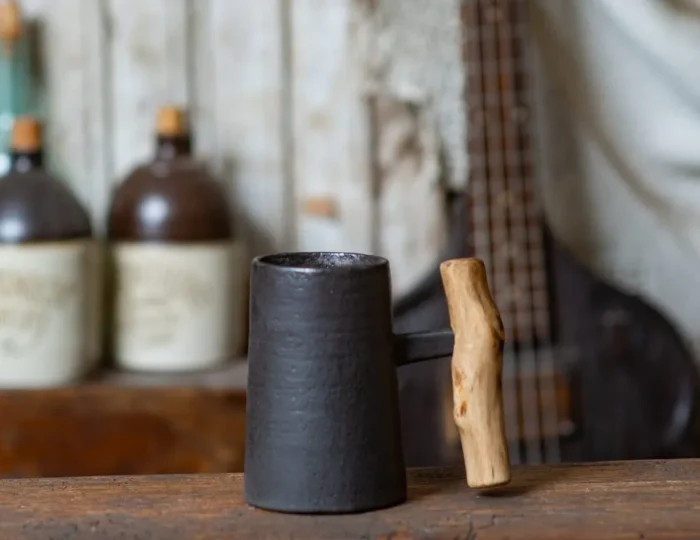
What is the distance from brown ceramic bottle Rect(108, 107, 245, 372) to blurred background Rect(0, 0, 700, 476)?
24 millimetres

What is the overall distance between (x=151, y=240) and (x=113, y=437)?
200mm

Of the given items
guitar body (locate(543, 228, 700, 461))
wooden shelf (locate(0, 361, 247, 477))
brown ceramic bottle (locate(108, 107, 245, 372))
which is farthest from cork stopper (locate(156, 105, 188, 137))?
guitar body (locate(543, 228, 700, 461))

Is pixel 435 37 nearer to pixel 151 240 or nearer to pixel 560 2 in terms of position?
pixel 560 2

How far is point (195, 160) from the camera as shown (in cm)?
120

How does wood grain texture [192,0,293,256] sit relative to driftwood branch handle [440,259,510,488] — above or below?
above

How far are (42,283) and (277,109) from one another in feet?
1.14

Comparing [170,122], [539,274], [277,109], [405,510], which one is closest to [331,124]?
[277,109]

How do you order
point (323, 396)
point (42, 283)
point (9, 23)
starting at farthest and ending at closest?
point (9, 23)
point (42, 283)
point (323, 396)

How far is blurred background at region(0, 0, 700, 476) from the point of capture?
111 centimetres

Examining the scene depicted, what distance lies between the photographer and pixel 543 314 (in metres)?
1.16

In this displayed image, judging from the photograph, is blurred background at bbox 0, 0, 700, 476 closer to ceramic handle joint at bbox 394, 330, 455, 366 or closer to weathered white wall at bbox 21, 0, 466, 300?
weathered white wall at bbox 21, 0, 466, 300

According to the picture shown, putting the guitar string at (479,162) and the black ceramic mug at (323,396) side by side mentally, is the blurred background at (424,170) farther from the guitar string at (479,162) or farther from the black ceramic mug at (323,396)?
the black ceramic mug at (323,396)

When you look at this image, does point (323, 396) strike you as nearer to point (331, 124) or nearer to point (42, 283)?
point (42, 283)

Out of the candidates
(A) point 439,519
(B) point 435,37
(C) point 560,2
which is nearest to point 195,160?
(B) point 435,37
